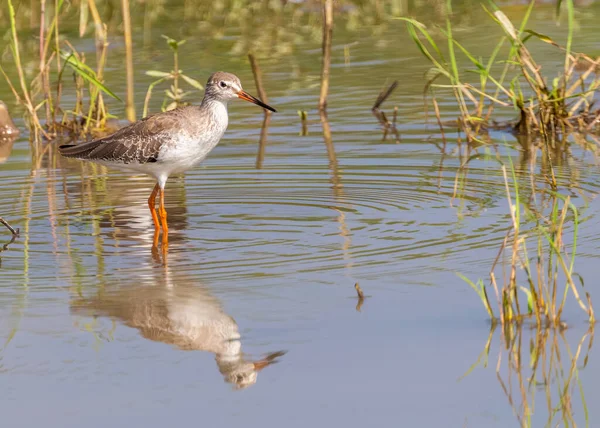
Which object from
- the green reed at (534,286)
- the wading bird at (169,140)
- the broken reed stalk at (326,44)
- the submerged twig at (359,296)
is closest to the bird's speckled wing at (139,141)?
the wading bird at (169,140)

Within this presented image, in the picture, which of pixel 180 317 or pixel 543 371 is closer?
pixel 543 371

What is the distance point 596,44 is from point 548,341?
10.4m

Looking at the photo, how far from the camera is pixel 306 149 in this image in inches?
453

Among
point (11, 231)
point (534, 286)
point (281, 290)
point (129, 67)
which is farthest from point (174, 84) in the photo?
point (534, 286)

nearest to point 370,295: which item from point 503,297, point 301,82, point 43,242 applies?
point 503,297

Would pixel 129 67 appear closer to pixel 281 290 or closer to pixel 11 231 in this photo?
pixel 11 231

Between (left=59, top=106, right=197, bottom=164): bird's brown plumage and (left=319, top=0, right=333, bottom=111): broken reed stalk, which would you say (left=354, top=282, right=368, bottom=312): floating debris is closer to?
(left=59, top=106, right=197, bottom=164): bird's brown plumage

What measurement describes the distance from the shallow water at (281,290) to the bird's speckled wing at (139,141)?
48 cm

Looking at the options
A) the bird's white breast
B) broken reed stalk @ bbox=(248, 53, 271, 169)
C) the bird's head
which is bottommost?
broken reed stalk @ bbox=(248, 53, 271, 169)

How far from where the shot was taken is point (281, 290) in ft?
22.4

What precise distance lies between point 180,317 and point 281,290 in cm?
73

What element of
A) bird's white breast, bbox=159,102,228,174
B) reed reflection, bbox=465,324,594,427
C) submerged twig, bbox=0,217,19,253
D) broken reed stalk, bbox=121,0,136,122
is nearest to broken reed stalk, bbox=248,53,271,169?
broken reed stalk, bbox=121,0,136,122

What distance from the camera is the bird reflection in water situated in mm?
5605

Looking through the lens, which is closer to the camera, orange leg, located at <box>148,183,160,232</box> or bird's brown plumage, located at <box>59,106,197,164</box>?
orange leg, located at <box>148,183,160,232</box>
